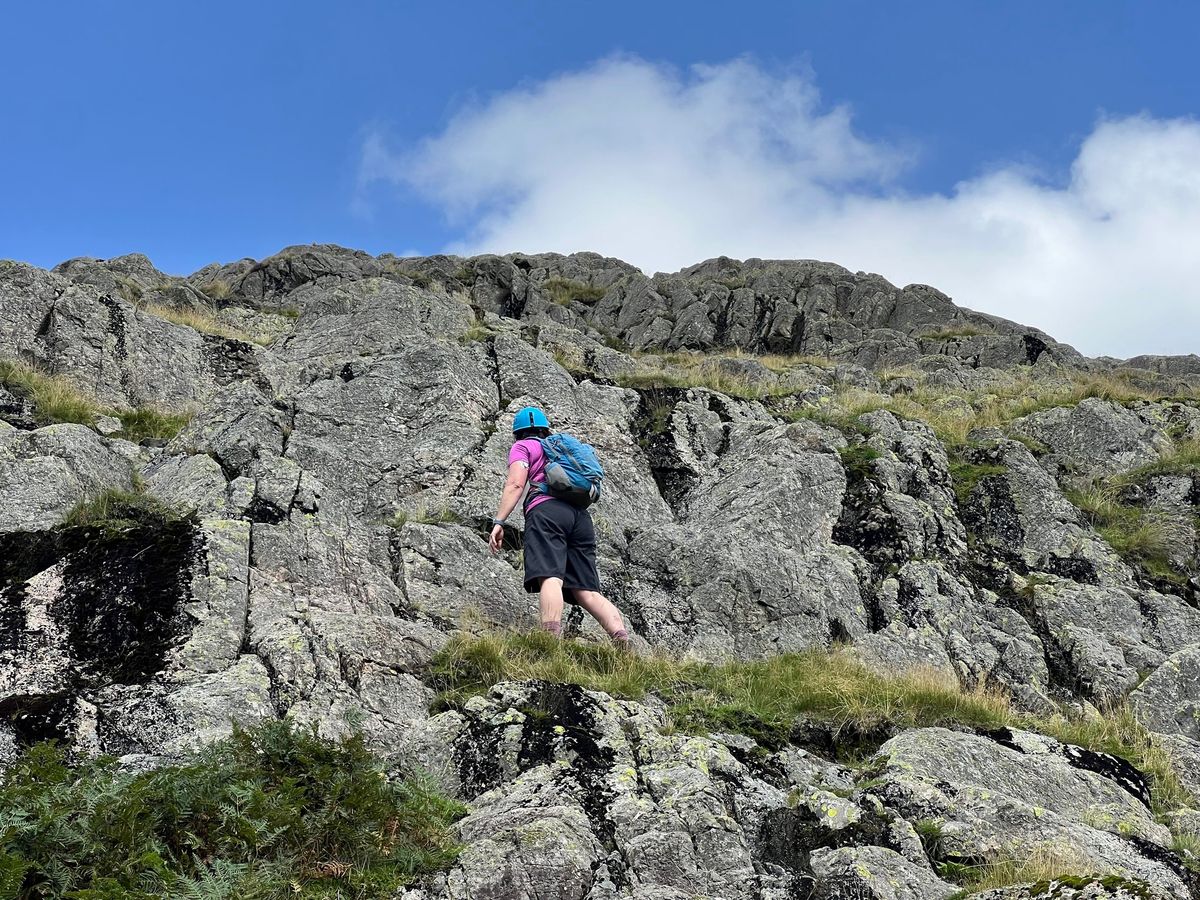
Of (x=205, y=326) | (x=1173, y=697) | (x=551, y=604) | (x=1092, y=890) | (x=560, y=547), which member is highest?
(x=205, y=326)

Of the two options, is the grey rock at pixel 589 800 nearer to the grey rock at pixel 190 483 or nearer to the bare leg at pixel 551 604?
the bare leg at pixel 551 604

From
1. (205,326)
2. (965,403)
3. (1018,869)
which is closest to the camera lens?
(1018,869)

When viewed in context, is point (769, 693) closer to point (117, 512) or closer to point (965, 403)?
point (117, 512)

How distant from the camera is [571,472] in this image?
10125 millimetres

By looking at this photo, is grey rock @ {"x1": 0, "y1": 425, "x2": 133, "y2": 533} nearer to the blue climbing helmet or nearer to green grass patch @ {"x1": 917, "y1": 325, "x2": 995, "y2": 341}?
the blue climbing helmet

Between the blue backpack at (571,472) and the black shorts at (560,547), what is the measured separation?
133mm

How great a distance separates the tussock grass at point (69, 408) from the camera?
12.4 metres

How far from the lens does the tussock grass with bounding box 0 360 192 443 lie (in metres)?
12.4

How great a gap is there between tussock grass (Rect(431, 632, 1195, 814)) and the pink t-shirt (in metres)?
1.66

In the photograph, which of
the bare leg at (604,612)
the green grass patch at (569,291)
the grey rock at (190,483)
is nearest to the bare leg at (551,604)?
the bare leg at (604,612)

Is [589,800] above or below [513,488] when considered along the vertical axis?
below

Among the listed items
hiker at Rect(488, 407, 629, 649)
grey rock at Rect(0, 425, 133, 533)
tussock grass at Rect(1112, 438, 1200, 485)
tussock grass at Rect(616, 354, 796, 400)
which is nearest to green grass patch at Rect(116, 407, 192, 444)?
grey rock at Rect(0, 425, 133, 533)

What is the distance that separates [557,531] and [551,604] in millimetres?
832

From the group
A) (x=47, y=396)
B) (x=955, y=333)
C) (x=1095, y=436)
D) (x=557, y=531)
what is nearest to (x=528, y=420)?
(x=557, y=531)
